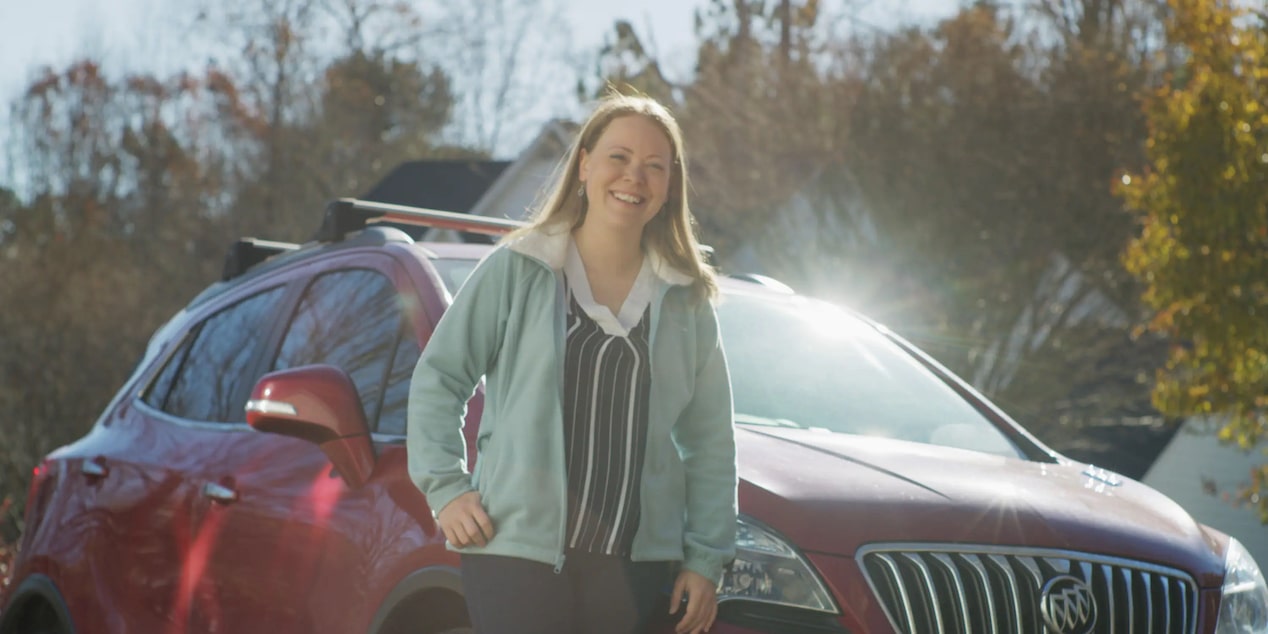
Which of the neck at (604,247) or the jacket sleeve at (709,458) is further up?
the neck at (604,247)

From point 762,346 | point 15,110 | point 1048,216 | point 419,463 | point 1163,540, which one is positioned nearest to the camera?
point 419,463

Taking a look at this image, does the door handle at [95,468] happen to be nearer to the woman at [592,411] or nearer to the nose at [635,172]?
the woman at [592,411]

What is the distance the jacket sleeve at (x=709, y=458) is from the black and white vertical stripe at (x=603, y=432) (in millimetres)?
123

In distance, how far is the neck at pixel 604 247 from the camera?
3.67 meters

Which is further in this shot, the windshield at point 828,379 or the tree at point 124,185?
the tree at point 124,185

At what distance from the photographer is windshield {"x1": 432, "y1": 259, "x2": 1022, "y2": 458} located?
4.69 meters

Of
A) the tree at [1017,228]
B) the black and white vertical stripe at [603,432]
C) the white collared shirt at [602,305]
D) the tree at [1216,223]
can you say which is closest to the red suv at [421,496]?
the black and white vertical stripe at [603,432]

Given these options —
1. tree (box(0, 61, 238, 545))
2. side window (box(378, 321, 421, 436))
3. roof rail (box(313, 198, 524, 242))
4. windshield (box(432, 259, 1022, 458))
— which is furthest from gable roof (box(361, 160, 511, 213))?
side window (box(378, 321, 421, 436))

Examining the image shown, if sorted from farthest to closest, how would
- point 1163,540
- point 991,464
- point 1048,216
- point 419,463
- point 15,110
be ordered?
point 15,110, point 1048,216, point 991,464, point 1163,540, point 419,463

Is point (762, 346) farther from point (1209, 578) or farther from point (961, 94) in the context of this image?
point (961, 94)

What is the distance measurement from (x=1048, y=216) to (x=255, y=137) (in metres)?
24.7

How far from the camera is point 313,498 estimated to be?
4.60m

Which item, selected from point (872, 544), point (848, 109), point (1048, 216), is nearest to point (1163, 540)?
point (872, 544)

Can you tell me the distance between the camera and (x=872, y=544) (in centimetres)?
357
